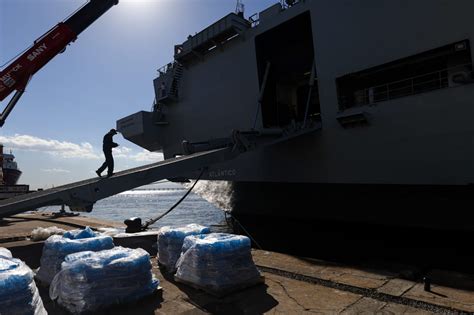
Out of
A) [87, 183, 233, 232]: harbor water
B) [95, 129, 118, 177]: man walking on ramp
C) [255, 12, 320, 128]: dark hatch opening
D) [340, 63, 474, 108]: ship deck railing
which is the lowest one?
[87, 183, 233, 232]: harbor water

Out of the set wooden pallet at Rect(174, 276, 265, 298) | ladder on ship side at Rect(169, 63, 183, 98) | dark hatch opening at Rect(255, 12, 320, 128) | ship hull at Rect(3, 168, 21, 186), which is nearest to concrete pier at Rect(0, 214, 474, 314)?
wooden pallet at Rect(174, 276, 265, 298)

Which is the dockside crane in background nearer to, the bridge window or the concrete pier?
the bridge window

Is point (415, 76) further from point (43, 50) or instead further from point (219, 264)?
point (43, 50)

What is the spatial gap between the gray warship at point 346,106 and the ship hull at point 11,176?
128 feet

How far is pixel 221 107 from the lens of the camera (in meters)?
14.9

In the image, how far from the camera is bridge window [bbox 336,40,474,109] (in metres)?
8.40

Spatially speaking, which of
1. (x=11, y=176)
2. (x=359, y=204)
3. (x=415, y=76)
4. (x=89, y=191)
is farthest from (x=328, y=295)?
(x=11, y=176)

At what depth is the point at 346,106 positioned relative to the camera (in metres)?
10.9

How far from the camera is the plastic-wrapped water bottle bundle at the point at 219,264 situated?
446 centimetres

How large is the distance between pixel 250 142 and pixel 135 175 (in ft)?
14.6

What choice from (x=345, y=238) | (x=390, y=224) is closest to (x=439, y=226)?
(x=390, y=224)

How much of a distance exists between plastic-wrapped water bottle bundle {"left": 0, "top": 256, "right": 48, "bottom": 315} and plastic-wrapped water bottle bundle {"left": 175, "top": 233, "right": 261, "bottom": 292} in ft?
6.45

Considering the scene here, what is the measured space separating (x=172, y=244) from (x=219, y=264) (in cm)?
155

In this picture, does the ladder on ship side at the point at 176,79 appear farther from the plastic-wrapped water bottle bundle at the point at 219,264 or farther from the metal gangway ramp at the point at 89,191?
the plastic-wrapped water bottle bundle at the point at 219,264
